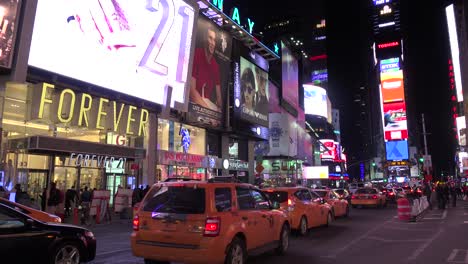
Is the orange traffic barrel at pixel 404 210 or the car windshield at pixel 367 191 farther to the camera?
the car windshield at pixel 367 191

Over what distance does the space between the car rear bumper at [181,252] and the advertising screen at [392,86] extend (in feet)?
452

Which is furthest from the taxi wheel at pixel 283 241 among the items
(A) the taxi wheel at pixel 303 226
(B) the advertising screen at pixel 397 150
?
(B) the advertising screen at pixel 397 150

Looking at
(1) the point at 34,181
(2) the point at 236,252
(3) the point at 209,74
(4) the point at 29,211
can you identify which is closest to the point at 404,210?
(2) the point at 236,252

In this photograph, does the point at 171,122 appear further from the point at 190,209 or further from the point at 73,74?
the point at 190,209

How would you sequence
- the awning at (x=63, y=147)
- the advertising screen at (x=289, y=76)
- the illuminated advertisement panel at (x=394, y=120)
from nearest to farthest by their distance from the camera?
the awning at (x=63, y=147) < the advertising screen at (x=289, y=76) < the illuminated advertisement panel at (x=394, y=120)

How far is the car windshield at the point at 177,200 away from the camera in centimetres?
789

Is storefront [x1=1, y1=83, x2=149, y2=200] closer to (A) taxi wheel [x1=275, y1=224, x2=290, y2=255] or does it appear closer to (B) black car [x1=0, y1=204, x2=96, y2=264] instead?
(B) black car [x1=0, y1=204, x2=96, y2=264]

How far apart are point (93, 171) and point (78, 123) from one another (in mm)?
3697

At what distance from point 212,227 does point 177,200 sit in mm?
937

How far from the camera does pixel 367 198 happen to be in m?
30.1

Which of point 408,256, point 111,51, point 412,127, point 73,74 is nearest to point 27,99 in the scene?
point 73,74

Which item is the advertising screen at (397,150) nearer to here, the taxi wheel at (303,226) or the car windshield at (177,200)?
the taxi wheel at (303,226)

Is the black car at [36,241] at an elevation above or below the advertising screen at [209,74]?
below

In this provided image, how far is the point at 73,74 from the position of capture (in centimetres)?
2180
